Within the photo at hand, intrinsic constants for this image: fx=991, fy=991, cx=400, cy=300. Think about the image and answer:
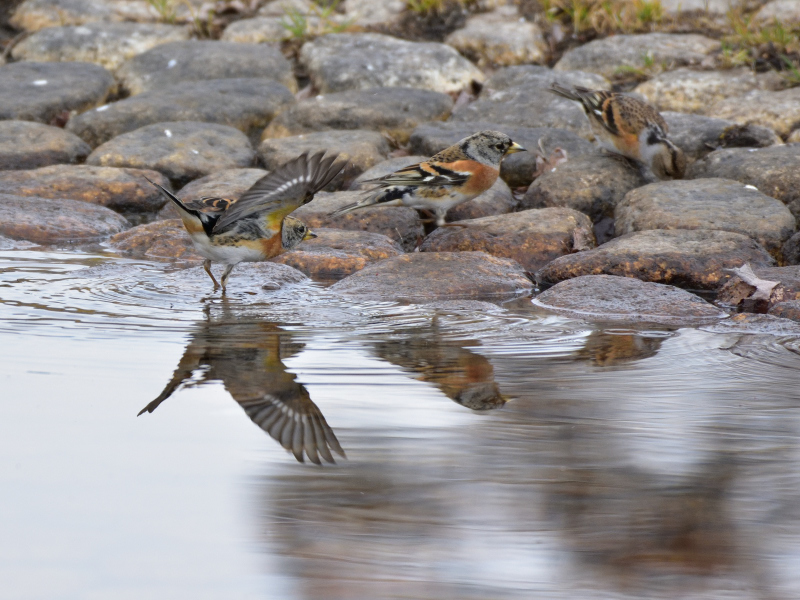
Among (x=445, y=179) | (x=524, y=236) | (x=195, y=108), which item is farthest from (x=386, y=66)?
(x=524, y=236)

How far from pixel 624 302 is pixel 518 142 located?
290 centimetres

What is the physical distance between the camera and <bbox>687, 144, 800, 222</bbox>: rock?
6402 millimetres

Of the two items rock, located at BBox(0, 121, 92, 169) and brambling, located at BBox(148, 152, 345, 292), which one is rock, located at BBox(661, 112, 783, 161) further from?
rock, located at BBox(0, 121, 92, 169)

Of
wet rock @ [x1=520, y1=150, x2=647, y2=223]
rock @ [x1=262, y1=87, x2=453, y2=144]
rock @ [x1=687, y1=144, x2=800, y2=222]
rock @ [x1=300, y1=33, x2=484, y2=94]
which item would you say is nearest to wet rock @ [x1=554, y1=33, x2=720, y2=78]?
rock @ [x1=300, y1=33, x2=484, y2=94]

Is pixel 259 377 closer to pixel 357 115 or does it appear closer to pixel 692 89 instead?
pixel 357 115

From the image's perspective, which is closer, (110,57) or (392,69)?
(392,69)

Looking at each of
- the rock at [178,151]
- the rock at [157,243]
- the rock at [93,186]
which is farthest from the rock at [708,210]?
the rock at [93,186]

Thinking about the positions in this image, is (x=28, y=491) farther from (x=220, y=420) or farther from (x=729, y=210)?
(x=729, y=210)

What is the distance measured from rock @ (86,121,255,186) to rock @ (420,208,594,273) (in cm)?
201

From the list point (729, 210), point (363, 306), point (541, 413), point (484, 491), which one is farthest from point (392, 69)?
point (484, 491)

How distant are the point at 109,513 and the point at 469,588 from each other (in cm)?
86

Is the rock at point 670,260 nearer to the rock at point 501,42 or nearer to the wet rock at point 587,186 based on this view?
the wet rock at point 587,186

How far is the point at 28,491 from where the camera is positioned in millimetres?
2406

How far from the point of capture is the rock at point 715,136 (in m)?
7.27
